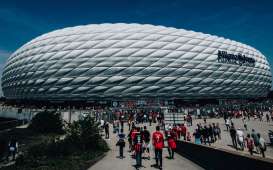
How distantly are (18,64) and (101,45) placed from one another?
1938cm

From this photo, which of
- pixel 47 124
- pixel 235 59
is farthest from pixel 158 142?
pixel 235 59

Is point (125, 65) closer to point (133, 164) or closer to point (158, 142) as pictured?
point (133, 164)

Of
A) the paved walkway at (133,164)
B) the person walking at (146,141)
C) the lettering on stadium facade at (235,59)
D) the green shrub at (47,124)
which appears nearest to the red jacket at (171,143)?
the paved walkway at (133,164)

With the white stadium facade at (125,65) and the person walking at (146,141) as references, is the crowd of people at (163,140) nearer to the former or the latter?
the person walking at (146,141)

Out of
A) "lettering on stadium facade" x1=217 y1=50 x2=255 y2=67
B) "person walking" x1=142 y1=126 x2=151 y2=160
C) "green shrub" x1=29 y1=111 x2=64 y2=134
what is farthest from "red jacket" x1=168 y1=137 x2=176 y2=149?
"lettering on stadium facade" x1=217 y1=50 x2=255 y2=67

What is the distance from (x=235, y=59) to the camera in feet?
179

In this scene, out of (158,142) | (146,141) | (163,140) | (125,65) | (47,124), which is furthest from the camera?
(125,65)

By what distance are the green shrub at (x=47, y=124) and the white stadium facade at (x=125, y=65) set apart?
22444mm

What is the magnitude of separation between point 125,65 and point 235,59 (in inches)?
963

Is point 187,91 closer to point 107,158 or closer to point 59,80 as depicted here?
point 59,80

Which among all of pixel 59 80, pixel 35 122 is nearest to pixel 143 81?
pixel 59 80

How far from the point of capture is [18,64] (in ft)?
174

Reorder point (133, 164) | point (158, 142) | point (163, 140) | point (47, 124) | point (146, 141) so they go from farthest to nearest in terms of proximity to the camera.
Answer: point (47, 124) → point (146, 141) → point (133, 164) → point (163, 140) → point (158, 142)

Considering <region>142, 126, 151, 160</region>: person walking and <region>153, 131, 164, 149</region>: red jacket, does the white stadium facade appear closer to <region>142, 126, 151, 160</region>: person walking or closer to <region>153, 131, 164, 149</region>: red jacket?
<region>142, 126, 151, 160</region>: person walking
